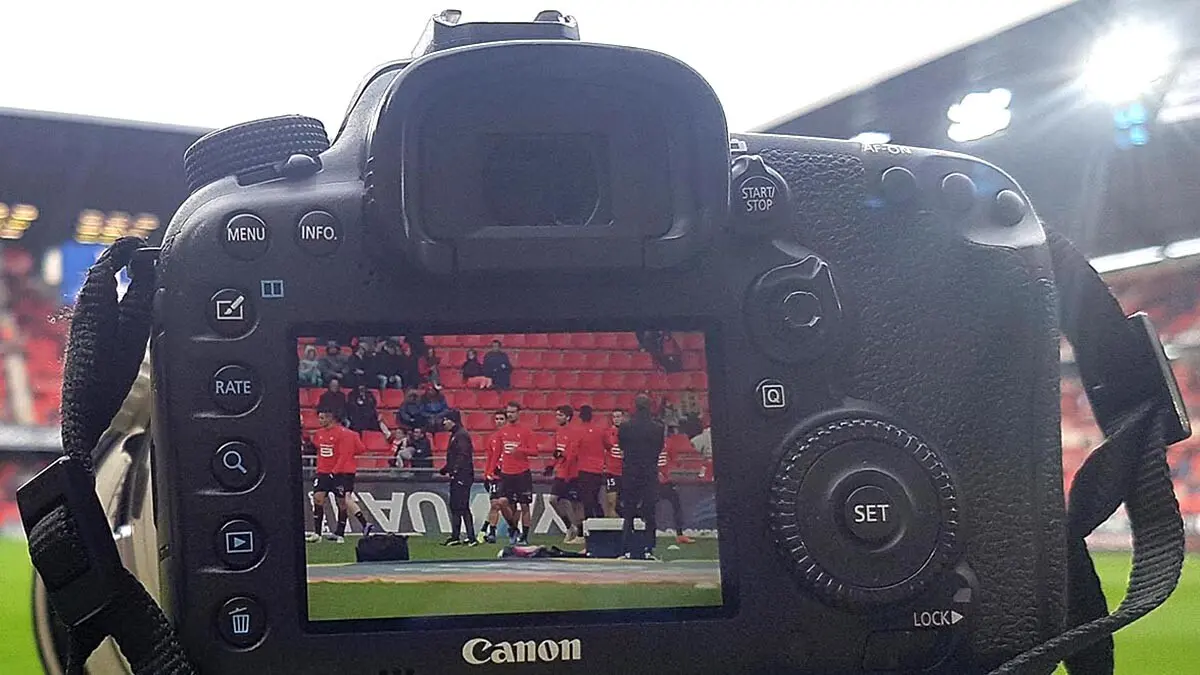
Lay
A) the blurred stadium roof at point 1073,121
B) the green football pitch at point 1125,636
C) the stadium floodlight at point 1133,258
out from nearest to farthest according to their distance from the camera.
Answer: the green football pitch at point 1125,636, the blurred stadium roof at point 1073,121, the stadium floodlight at point 1133,258

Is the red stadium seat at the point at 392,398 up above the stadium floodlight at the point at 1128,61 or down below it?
below

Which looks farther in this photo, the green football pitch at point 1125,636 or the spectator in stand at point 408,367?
the green football pitch at point 1125,636

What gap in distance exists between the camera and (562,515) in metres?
0.36

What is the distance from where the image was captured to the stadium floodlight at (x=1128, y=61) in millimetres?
2364

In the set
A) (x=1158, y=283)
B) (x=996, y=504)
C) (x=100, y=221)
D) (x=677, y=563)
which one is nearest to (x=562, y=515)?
(x=677, y=563)

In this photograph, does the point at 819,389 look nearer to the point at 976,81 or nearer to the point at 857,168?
the point at 857,168

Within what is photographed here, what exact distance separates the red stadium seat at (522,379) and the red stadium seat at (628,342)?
3cm

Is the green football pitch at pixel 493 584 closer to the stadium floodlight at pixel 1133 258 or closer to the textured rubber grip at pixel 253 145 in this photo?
the textured rubber grip at pixel 253 145

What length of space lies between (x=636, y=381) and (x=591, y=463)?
3 centimetres

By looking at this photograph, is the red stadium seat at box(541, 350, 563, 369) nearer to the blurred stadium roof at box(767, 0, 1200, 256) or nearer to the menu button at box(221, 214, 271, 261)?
the menu button at box(221, 214, 271, 261)

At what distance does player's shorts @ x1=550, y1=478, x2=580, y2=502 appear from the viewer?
1.18 ft

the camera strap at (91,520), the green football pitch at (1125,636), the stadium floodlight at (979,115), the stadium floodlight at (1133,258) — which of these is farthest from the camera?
the stadium floodlight at (1133,258)

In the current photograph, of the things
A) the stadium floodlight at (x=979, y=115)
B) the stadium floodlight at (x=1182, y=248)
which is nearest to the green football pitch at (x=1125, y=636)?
the stadium floodlight at (x=979, y=115)

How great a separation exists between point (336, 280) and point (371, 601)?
0.09 metres
